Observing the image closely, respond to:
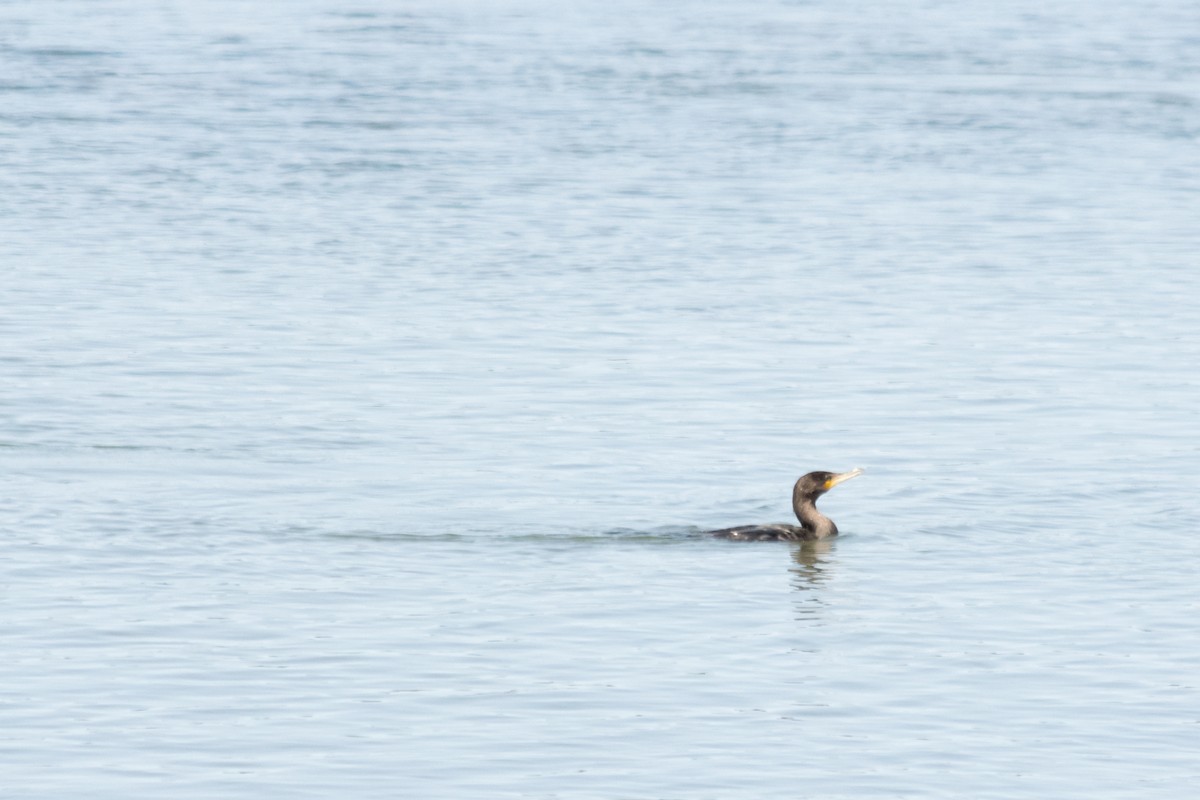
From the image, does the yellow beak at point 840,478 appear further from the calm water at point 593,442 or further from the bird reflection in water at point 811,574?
the bird reflection in water at point 811,574

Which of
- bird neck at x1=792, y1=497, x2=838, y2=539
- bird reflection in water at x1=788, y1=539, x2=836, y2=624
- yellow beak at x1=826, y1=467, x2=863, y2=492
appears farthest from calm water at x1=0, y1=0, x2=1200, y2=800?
yellow beak at x1=826, y1=467, x2=863, y2=492

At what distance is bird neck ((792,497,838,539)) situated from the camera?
17750 mm

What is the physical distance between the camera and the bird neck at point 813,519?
699 inches

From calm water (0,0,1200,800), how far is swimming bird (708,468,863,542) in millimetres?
124

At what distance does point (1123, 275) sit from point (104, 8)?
37.7 metres

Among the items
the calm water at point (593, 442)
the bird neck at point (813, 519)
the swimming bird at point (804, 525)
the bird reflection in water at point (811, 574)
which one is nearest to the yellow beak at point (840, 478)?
the swimming bird at point (804, 525)

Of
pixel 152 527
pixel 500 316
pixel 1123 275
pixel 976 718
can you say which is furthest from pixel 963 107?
pixel 976 718

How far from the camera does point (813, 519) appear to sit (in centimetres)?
1777

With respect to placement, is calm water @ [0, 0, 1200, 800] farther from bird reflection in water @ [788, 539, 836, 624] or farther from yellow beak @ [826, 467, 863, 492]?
yellow beak @ [826, 467, 863, 492]

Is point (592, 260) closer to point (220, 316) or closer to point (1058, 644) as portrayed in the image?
point (220, 316)

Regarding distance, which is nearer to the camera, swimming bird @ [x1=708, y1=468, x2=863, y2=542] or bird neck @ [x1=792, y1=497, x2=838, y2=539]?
swimming bird @ [x1=708, y1=468, x2=863, y2=542]

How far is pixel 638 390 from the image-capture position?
74.1 ft

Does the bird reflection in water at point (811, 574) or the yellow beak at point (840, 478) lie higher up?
the yellow beak at point (840, 478)

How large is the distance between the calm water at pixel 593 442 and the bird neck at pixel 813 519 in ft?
0.94
